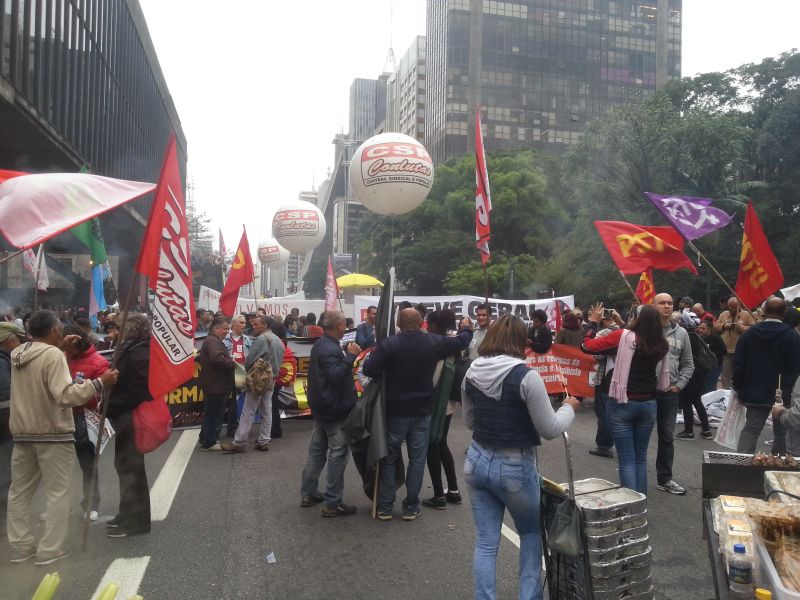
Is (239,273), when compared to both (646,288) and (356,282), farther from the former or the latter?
(356,282)

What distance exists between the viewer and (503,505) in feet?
11.2

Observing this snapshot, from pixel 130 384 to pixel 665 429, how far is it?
4576mm

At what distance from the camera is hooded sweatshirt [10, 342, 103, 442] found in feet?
14.2

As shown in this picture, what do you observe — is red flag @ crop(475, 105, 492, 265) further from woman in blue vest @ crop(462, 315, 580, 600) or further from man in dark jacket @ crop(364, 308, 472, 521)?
woman in blue vest @ crop(462, 315, 580, 600)

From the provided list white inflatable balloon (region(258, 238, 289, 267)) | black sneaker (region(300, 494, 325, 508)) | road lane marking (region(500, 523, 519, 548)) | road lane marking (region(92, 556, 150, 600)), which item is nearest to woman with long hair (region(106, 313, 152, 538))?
road lane marking (region(92, 556, 150, 600))

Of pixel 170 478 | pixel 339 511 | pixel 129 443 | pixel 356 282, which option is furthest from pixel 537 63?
pixel 129 443

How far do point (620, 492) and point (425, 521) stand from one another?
2.21 m

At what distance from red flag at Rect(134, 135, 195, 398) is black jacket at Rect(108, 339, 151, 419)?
1.32 feet

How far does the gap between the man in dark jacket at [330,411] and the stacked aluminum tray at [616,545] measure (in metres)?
2.49

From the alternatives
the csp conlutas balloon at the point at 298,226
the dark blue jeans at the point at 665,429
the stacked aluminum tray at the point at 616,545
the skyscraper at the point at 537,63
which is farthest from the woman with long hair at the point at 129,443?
the skyscraper at the point at 537,63

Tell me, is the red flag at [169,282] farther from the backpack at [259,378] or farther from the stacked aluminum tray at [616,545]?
the backpack at [259,378]

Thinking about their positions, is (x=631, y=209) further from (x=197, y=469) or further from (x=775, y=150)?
(x=197, y=469)

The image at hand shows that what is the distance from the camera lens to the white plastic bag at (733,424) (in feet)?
19.6

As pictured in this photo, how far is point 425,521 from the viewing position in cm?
525
